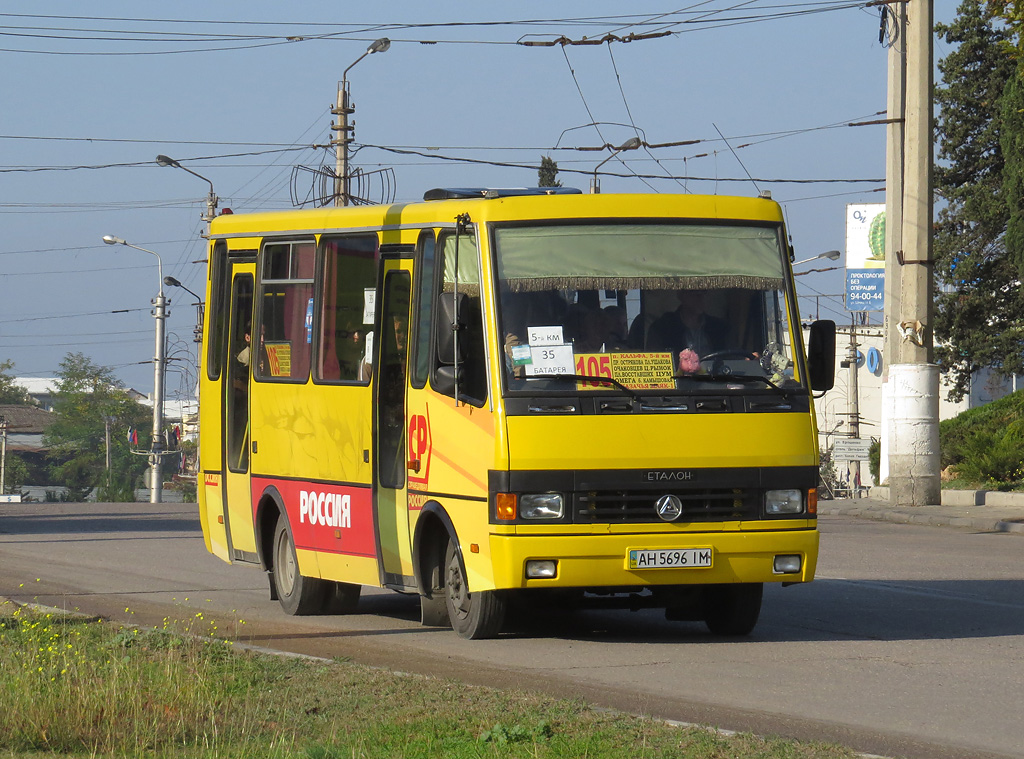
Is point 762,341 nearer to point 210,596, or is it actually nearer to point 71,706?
point 71,706

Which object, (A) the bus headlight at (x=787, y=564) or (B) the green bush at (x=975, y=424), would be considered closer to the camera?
(A) the bus headlight at (x=787, y=564)

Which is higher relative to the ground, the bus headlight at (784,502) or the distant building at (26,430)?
the distant building at (26,430)

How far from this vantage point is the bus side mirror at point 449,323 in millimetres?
10414

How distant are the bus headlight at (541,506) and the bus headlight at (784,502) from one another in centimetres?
133

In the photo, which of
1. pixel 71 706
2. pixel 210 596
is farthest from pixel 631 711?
pixel 210 596

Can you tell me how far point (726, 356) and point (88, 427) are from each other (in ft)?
383

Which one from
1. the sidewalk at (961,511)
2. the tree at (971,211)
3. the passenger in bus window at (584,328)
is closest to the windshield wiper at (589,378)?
the passenger in bus window at (584,328)

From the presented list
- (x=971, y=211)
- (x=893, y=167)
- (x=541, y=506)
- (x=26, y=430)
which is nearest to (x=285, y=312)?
(x=541, y=506)

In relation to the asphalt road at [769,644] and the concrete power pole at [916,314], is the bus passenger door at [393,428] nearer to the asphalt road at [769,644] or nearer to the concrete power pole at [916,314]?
the asphalt road at [769,644]

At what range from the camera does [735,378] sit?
10562 mm

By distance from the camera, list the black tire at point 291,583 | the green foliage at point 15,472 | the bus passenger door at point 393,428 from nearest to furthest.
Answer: the bus passenger door at point 393,428, the black tire at point 291,583, the green foliage at point 15,472

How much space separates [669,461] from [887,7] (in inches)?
812

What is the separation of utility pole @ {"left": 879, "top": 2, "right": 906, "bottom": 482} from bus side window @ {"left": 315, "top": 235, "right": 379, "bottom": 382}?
17865 mm

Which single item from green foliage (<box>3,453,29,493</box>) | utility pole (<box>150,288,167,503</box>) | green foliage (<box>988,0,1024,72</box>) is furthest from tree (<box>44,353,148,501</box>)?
green foliage (<box>988,0,1024,72</box>)
